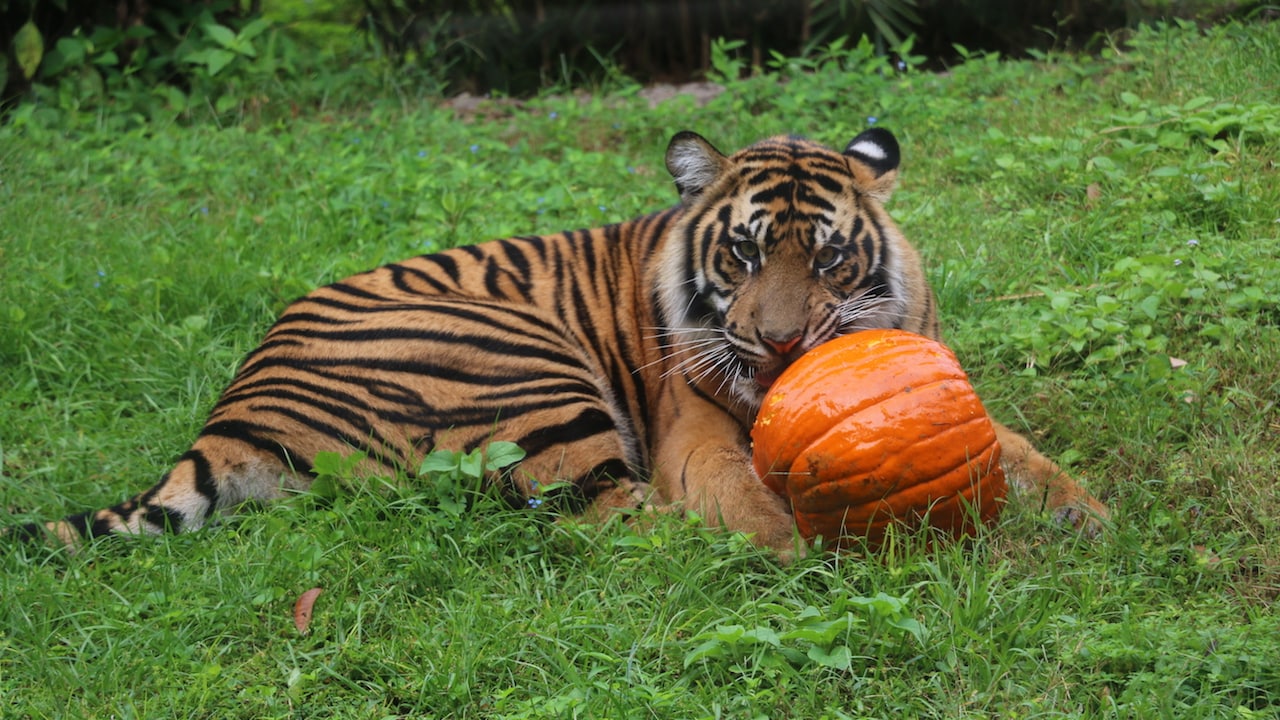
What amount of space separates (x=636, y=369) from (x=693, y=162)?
29.9 inches

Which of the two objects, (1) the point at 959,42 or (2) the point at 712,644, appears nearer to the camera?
(2) the point at 712,644

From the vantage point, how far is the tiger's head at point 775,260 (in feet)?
11.7

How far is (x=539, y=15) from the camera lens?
837 centimetres

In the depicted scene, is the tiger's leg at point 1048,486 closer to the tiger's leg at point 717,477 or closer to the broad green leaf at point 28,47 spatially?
the tiger's leg at point 717,477

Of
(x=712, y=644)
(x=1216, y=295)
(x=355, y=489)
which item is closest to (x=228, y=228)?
(x=355, y=489)

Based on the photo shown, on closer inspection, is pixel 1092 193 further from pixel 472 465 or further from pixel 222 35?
pixel 222 35

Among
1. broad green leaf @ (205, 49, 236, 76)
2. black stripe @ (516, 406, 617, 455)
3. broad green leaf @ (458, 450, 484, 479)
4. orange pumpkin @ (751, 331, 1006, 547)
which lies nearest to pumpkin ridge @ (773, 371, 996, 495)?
orange pumpkin @ (751, 331, 1006, 547)

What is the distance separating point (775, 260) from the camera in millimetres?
3586

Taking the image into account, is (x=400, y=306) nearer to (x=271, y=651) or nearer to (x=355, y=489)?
(x=355, y=489)

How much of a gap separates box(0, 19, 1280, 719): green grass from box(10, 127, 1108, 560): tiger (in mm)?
173

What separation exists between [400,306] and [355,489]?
0.74m

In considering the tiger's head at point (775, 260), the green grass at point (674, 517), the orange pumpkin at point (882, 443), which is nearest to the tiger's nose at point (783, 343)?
the tiger's head at point (775, 260)

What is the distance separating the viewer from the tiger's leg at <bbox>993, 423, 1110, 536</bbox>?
3346mm

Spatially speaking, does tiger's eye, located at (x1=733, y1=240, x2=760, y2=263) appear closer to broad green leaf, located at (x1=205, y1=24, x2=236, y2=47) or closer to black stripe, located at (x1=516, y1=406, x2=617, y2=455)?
black stripe, located at (x1=516, y1=406, x2=617, y2=455)
